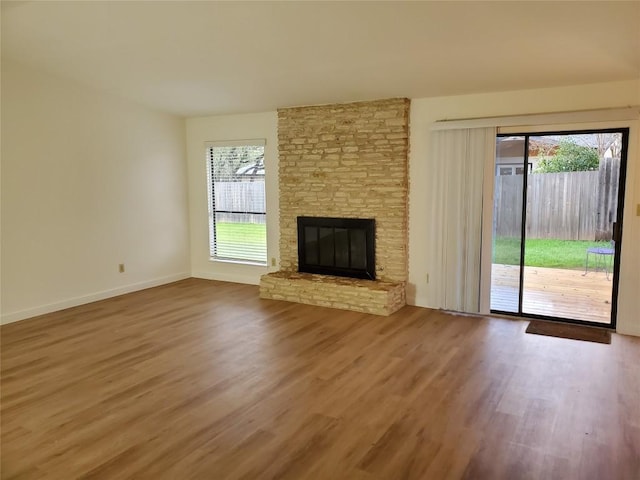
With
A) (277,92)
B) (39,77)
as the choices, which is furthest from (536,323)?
(39,77)

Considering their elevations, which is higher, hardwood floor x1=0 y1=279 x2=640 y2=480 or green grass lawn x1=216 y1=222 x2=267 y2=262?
green grass lawn x1=216 y1=222 x2=267 y2=262

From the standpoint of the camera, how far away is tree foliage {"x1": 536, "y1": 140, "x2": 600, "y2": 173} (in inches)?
179

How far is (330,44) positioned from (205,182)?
3.70m

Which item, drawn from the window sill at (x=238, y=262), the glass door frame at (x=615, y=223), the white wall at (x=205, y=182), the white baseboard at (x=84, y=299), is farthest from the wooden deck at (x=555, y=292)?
the white baseboard at (x=84, y=299)

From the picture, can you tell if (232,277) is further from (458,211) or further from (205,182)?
(458,211)

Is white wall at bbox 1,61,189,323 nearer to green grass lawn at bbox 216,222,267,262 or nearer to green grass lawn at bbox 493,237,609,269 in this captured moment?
green grass lawn at bbox 216,222,267,262

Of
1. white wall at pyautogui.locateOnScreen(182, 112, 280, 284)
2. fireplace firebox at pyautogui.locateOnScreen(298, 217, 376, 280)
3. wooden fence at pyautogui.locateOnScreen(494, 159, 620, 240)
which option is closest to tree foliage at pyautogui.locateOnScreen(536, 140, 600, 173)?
wooden fence at pyautogui.locateOnScreen(494, 159, 620, 240)

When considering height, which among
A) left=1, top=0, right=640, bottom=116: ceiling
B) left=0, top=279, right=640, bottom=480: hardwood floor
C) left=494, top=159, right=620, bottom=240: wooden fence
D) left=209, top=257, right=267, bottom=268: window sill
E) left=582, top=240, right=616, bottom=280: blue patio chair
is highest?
left=1, top=0, right=640, bottom=116: ceiling

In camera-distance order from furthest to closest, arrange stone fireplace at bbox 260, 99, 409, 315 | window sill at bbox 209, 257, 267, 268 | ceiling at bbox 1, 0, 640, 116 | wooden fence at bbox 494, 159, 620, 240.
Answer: window sill at bbox 209, 257, 267, 268
stone fireplace at bbox 260, 99, 409, 315
wooden fence at bbox 494, 159, 620, 240
ceiling at bbox 1, 0, 640, 116

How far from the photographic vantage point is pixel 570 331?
4.49 meters

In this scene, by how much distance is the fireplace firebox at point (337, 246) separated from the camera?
5527 millimetres

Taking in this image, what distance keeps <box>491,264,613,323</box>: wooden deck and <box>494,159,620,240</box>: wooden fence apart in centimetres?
52

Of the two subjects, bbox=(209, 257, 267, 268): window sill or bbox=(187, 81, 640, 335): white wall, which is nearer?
bbox=(187, 81, 640, 335): white wall

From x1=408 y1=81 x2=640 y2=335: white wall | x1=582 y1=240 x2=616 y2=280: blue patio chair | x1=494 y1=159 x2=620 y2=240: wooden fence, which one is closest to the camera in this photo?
x1=408 y1=81 x2=640 y2=335: white wall
